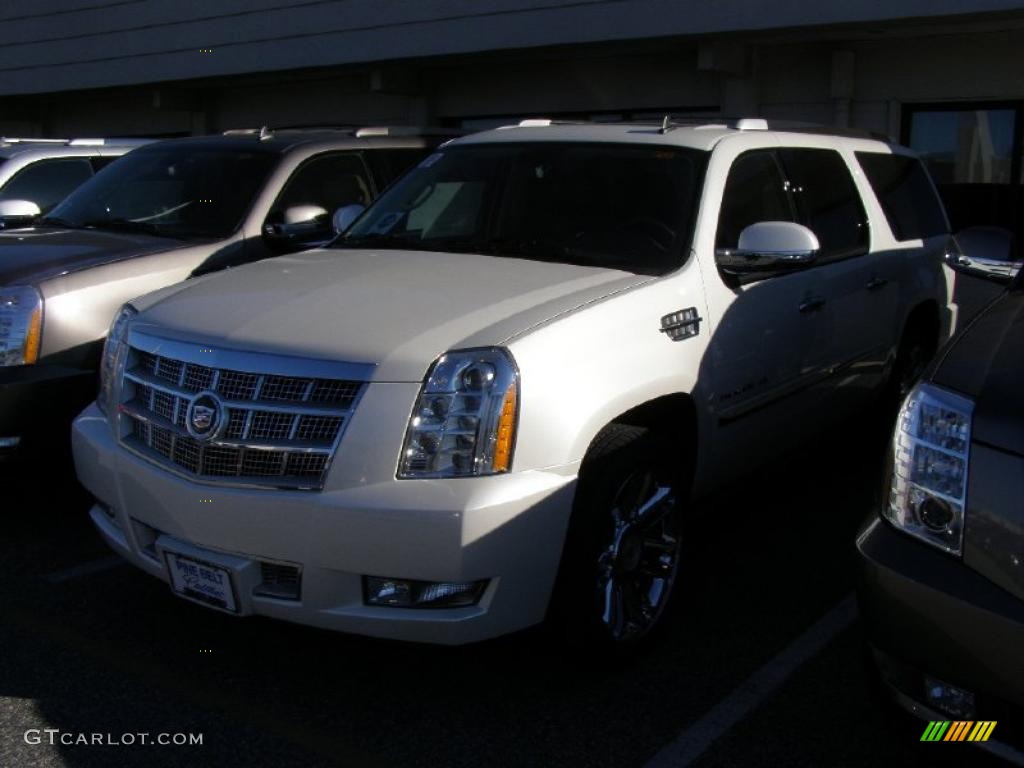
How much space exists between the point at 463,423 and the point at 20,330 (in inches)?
103

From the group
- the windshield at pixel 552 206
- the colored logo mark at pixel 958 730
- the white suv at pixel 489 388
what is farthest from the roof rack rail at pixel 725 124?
the colored logo mark at pixel 958 730

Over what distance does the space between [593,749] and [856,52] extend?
805cm

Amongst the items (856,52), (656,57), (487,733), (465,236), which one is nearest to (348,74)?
(656,57)

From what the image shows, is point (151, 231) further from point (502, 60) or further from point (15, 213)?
point (502, 60)

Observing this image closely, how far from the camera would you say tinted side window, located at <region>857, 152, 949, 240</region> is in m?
6.00

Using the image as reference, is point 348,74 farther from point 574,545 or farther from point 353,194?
point 574,545

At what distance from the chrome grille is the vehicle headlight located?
0.31 meters

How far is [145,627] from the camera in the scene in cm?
427

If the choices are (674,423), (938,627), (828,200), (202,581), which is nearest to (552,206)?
(674,423)

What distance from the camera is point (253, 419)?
11.6ft

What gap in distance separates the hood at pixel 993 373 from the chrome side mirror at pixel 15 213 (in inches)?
219

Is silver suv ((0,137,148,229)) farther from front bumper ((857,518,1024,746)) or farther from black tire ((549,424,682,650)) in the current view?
front bumper ((857,518,1024,746))

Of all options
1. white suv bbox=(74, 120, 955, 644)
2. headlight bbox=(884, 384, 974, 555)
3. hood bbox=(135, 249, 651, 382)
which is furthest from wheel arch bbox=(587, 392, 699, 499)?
headlight bbox=(884, 384, 974, 555)

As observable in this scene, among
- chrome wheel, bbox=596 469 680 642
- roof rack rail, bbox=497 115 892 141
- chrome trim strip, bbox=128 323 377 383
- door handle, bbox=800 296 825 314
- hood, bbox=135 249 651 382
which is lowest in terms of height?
chrome wheel, bbox=596 469 680 642
